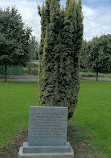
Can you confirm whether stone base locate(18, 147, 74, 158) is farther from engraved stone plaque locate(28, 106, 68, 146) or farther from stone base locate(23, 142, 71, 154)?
engraved stone plaque locate(28, 106, 68, 146)

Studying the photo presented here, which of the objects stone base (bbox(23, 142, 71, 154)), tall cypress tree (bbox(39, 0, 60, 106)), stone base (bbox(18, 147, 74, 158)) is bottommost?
stone base (bbox(18, 147, 74, 158))

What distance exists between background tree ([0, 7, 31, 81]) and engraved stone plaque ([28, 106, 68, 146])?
1699cm

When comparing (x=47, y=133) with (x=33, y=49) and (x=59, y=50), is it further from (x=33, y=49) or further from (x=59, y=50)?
(x=33, y=49)

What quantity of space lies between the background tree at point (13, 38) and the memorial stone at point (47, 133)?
669 inches

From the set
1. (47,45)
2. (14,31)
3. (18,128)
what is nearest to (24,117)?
(18,128)

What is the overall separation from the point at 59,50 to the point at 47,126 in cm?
225

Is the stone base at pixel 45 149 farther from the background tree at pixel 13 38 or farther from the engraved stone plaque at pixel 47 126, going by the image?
the background tree at pixel 13 38

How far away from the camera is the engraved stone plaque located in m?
4.55

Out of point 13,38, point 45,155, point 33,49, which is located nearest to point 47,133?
point 45,155

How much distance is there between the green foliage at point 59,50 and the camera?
18.0 ft

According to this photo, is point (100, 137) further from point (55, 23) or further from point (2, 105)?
point (2, 105)

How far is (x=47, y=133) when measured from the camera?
182 inches

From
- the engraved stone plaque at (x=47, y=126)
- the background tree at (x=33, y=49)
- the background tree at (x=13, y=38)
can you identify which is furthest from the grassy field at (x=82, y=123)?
the background tree at (x=33, y=49)

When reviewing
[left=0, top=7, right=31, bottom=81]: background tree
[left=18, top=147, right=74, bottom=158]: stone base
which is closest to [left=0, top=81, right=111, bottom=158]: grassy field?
[left=18, top=147, right=74, bottom=158]: stone base
